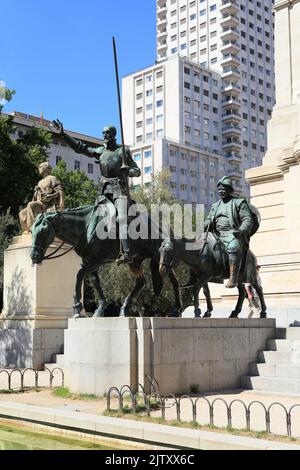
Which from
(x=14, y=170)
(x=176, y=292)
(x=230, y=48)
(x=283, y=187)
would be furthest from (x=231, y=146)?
(x=176, y=292)

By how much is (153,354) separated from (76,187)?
124 ft

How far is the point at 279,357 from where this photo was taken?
13117 mm

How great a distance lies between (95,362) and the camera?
11.4 metres

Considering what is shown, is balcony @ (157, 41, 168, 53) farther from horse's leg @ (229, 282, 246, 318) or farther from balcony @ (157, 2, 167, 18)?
horse's leg @ (229, 282, 246, 318)

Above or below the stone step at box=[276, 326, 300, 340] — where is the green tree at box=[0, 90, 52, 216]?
above

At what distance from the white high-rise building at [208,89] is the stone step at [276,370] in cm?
8737

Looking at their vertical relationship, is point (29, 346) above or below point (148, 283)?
below

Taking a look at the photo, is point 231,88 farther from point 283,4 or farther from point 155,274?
point 155,274

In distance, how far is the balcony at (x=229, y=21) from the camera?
11925cm

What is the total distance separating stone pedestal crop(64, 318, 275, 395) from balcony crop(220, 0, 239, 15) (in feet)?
385

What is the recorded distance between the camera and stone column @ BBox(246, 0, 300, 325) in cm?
1839

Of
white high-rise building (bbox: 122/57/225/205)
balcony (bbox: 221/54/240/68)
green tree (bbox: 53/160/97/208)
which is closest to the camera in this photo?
green tree (bbox: 53/160/97/208)

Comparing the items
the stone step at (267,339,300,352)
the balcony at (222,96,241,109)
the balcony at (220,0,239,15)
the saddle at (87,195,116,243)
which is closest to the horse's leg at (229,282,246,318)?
the stone step at (267,339,300,352)

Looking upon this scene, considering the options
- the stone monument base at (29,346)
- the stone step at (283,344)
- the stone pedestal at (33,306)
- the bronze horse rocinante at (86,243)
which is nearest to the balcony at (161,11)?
the stone pedestal at (33,306)
